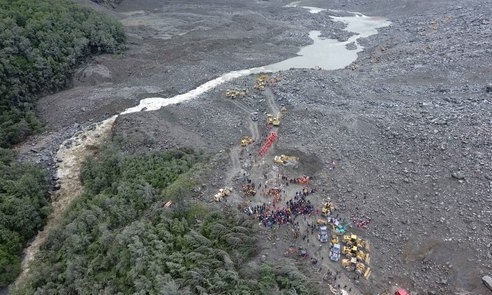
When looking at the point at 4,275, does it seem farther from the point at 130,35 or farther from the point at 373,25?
the point at 373,25

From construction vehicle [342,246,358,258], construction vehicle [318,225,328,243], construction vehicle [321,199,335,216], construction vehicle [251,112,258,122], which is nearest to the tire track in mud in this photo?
construction vehicle [251,112,258,122]

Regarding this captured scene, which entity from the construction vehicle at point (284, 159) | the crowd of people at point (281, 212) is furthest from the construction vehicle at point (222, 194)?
the construction vehicle at point (284, 159)

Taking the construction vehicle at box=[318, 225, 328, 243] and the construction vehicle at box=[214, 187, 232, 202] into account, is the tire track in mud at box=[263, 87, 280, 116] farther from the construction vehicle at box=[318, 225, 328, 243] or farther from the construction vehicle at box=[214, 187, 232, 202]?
the construction vehicle at box=[318, 225, 328, 243]

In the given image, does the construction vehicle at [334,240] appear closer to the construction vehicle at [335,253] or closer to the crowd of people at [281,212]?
the construction vehicle at [335,253]

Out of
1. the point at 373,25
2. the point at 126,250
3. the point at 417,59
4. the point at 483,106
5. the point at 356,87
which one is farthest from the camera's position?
the point at 373,25

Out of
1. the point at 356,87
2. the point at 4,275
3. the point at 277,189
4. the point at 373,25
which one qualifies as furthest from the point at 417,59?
the point at 4,275
